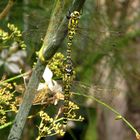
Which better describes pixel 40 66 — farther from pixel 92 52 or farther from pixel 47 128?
pixel 92 52

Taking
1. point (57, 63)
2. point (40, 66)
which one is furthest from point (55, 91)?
point (40, 66)

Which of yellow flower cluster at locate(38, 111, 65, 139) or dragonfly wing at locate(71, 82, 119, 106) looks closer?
yellow flower cluster at locate(38, 111, 65, 139)

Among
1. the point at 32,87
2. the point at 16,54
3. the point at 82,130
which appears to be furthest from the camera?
the point at 82,130

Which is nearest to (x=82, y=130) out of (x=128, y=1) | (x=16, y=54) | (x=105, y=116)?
(x=105, y=116)

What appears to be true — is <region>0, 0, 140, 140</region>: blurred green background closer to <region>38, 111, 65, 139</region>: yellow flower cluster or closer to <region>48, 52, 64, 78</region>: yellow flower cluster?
<region>48, 52, 64, 78</region>: yellow flower cluster

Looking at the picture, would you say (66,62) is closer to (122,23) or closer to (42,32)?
(42,32)

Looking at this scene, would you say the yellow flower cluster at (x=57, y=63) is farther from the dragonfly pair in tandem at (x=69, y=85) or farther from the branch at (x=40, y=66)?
the branch at (x=40, y=66)

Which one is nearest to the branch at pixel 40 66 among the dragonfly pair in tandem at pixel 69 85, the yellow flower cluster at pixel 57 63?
the dragonfly pair in tandem at pixel 69 85

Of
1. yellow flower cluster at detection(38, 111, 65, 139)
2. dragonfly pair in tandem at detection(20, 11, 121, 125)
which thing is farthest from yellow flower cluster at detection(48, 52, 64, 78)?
yellow flower cluster at detection(38, 111, 65, 139)
